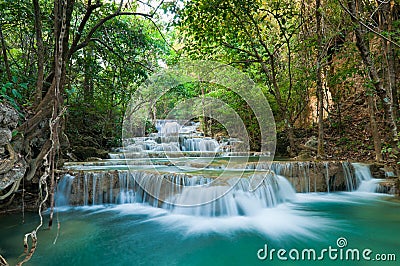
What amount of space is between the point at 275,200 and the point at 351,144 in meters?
4.96

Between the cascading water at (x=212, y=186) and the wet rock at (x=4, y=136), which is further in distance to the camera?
the cascading water at (x=212, y=186)

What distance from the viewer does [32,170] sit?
3842mm

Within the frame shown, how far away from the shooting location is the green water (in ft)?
9.62

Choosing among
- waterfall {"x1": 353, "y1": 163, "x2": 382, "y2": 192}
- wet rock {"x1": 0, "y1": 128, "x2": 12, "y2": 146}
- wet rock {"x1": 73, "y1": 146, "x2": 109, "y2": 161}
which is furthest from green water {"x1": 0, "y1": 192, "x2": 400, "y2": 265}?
wet rock {"x1": 73, "y1": 146, "x2": 109, "y2": 161}

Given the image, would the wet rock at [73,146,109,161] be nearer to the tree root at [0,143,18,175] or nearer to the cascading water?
the cascading water

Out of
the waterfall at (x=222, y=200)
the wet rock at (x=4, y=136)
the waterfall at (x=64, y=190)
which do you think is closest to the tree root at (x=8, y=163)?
the wet rock at (x=4, y=136)

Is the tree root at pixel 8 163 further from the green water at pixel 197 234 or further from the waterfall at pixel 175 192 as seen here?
the waterfall at pixel 175 192

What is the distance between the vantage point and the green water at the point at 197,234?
9.62 ft

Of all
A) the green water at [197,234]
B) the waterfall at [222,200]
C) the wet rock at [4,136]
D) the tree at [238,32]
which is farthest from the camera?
the tree at [238,32]

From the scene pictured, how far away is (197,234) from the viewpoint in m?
3.68

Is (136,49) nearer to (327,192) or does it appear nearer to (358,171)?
(327,192)

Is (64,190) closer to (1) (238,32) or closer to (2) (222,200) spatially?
(2) (222,200)

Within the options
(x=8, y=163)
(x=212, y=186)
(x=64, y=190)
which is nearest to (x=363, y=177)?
(x=212, y=186)

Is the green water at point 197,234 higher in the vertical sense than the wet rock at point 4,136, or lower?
lower
